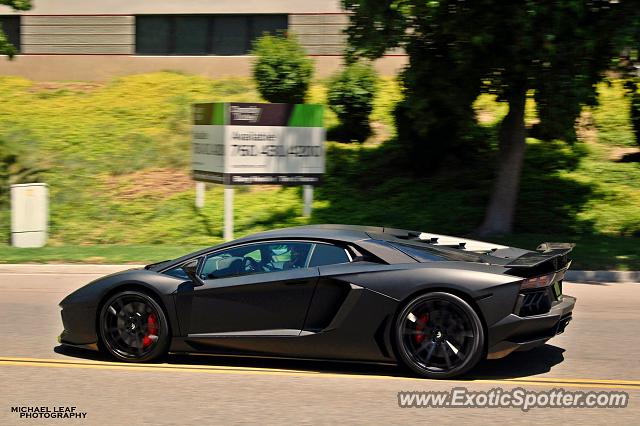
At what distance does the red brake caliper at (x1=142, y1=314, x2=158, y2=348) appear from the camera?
25.2ft

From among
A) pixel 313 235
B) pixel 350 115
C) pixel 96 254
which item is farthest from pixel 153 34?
pixel 313 235

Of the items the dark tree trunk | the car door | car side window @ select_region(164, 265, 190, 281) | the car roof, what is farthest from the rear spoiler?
the dark tree trunk

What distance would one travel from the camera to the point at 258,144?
61.6 feet

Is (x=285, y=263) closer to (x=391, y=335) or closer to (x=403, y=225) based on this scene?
(x=391, y=335)

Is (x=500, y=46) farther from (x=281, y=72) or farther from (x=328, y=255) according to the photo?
(x=281, y=72)

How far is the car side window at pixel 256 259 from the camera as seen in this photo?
7.47m

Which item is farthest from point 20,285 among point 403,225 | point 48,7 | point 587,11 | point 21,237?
point 48,7

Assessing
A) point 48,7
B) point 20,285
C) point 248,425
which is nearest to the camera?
point 248,425

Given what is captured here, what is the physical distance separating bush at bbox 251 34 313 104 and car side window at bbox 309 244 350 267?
17.4 metres

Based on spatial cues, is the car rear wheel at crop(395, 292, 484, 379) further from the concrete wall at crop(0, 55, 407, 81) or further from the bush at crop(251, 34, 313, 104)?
the concrete wall at crop(0, 55, 407, 81)

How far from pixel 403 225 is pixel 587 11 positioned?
5645 millimetres

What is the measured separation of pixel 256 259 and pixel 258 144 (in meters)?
Answer: 11.3

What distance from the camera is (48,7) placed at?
3122 centimetres

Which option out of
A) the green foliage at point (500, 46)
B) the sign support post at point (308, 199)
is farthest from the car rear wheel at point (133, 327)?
the sign support post at point (308, 199)
